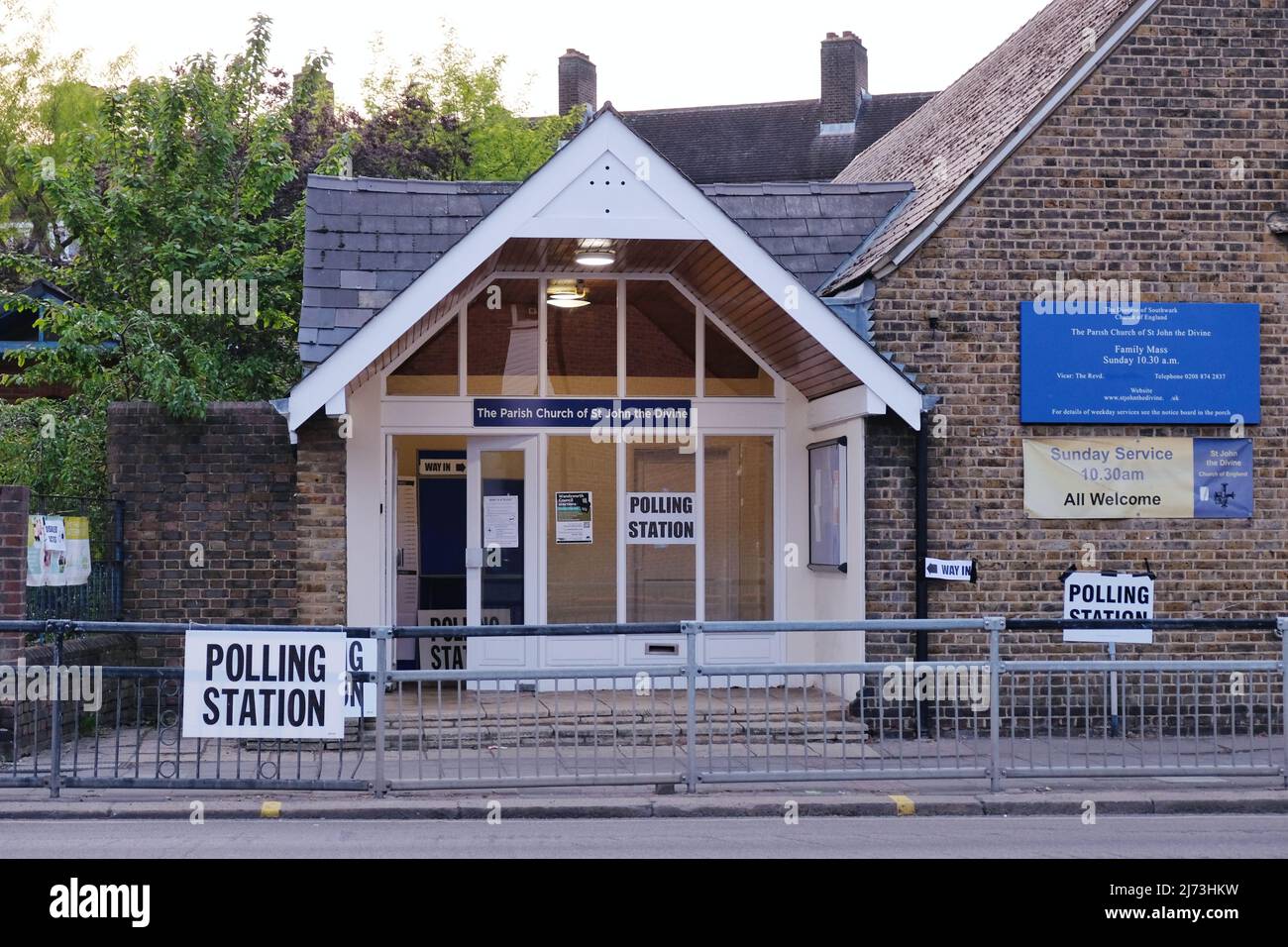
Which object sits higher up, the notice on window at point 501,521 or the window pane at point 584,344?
the window pane at point 584,344

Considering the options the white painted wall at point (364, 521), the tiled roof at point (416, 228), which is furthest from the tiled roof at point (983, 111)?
the white painted wall at point (364, 521)

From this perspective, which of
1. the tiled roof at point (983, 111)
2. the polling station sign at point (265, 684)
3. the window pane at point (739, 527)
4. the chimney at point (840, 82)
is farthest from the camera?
the chimney at point (840, 82)

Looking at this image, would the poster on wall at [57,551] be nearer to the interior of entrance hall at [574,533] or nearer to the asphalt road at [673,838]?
the interior of entrance hall at [574,533]

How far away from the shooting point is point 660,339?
15242 millimetres

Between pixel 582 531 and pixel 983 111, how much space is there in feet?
21.1

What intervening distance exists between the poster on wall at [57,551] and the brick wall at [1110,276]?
727 centimetres

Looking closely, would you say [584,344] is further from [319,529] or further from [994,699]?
[994,699]

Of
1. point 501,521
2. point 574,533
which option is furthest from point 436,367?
point 574,533

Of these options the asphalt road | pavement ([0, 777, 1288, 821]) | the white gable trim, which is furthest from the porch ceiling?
the asphalt road

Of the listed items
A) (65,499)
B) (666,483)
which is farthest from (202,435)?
(666,483)

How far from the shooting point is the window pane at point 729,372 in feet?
50.1

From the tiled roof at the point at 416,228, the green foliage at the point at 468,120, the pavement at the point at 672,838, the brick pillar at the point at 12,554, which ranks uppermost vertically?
the green foliage at the point at 468,120

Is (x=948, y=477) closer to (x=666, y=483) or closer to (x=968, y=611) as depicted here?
(x=968, y=611)

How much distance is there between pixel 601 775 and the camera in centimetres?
1055
